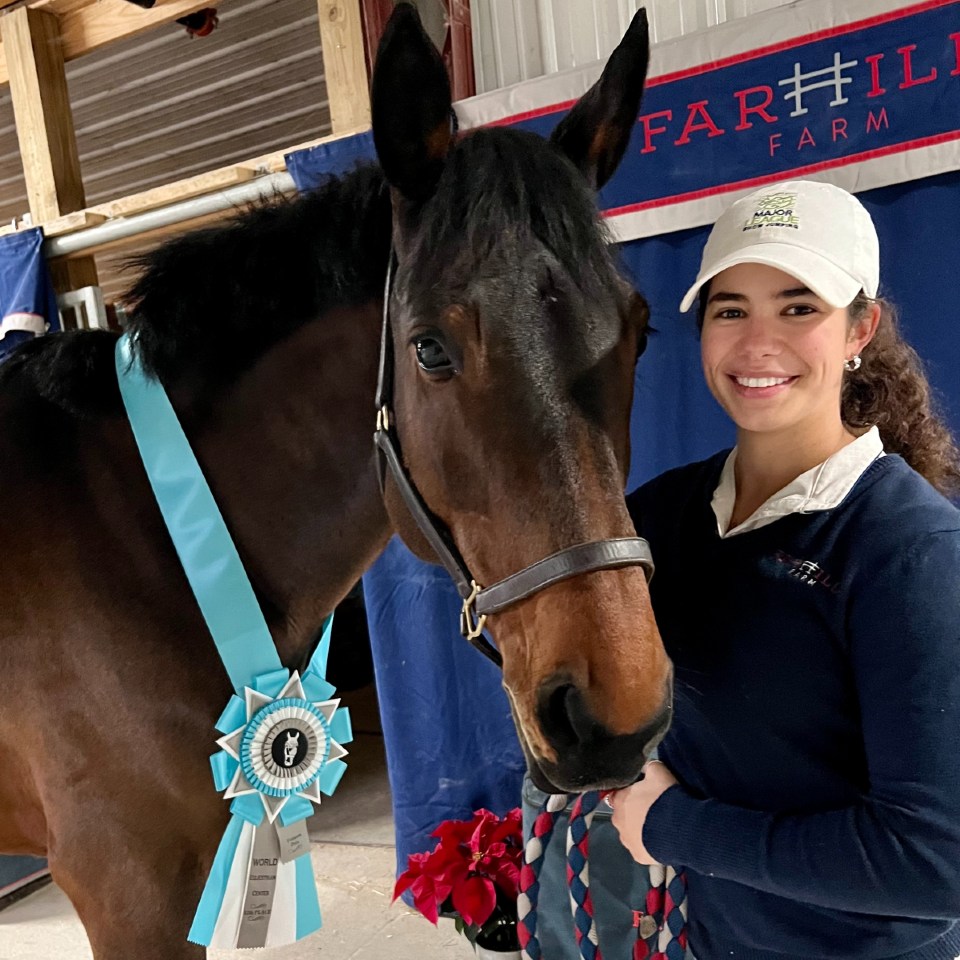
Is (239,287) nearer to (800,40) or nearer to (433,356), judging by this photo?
(433,356)

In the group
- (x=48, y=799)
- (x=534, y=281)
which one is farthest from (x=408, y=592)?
(x=534, y=281)

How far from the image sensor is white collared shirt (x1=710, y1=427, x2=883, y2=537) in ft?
2.71

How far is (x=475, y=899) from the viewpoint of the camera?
180 centimetres

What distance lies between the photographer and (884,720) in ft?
2.38

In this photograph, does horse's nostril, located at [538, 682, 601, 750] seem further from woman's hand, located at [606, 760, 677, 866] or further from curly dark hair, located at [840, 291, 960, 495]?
curly dark hair, located at [840, 291, 960, 495]

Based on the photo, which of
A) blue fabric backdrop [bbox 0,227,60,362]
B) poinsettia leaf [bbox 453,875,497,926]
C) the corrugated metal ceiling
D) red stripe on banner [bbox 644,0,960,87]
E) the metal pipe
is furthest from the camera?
the corrugated metal ceiling

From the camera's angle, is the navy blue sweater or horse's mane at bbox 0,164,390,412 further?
horse's mane at bbox 0,164,390,412

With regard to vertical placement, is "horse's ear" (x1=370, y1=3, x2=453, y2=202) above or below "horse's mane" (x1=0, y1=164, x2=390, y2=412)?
above

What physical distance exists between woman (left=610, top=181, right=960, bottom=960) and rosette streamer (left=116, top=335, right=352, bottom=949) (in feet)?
1.62

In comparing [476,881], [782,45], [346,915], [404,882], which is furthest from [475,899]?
[782,45]

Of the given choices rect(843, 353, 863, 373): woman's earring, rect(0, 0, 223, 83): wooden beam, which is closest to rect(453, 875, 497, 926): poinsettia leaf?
rect(843, 353, 863, 373): woman's earring

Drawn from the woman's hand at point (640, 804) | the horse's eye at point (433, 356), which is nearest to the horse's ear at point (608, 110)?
the horse's eye at point (433, 356)

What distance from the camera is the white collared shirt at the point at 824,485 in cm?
83

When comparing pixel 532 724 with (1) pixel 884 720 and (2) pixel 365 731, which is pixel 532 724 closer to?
(1) pixel 884 720
